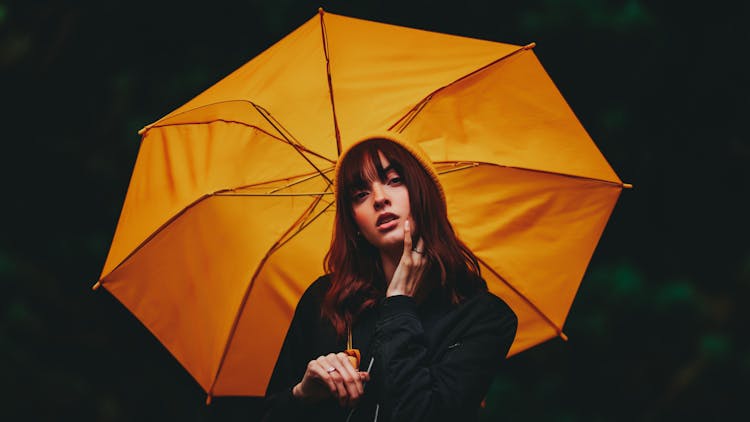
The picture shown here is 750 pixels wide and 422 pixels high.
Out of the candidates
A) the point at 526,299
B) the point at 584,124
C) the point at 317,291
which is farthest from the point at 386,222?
the point at 584,124

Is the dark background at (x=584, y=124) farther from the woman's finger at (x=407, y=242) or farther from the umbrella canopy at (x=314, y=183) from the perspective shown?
the woman's finger at (x=407, y=242)

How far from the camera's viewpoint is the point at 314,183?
73.9 inches

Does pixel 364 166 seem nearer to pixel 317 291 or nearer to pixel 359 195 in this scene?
pixel 359 195

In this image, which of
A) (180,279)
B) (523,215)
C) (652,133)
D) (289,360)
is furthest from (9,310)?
(652,133)

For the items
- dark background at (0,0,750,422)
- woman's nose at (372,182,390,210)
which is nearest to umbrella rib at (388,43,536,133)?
woman's nose at (372,182,390,210)

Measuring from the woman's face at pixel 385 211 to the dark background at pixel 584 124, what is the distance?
1.98m

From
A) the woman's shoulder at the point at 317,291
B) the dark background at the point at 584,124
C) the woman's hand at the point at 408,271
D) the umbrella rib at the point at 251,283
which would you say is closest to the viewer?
the woman's hand at the point at 408,271

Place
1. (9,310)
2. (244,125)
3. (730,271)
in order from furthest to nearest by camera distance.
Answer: (730,271) → (9,310) → (244,125)

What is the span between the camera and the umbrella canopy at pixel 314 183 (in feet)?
5.85

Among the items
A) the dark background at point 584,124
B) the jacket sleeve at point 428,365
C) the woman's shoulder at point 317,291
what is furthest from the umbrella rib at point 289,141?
the dark background at point 584,124

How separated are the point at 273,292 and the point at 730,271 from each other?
8.71 feet

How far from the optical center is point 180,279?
1.85 m

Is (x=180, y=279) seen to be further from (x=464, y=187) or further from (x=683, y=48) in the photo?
(x=683, y=48)

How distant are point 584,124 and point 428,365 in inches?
98.3
